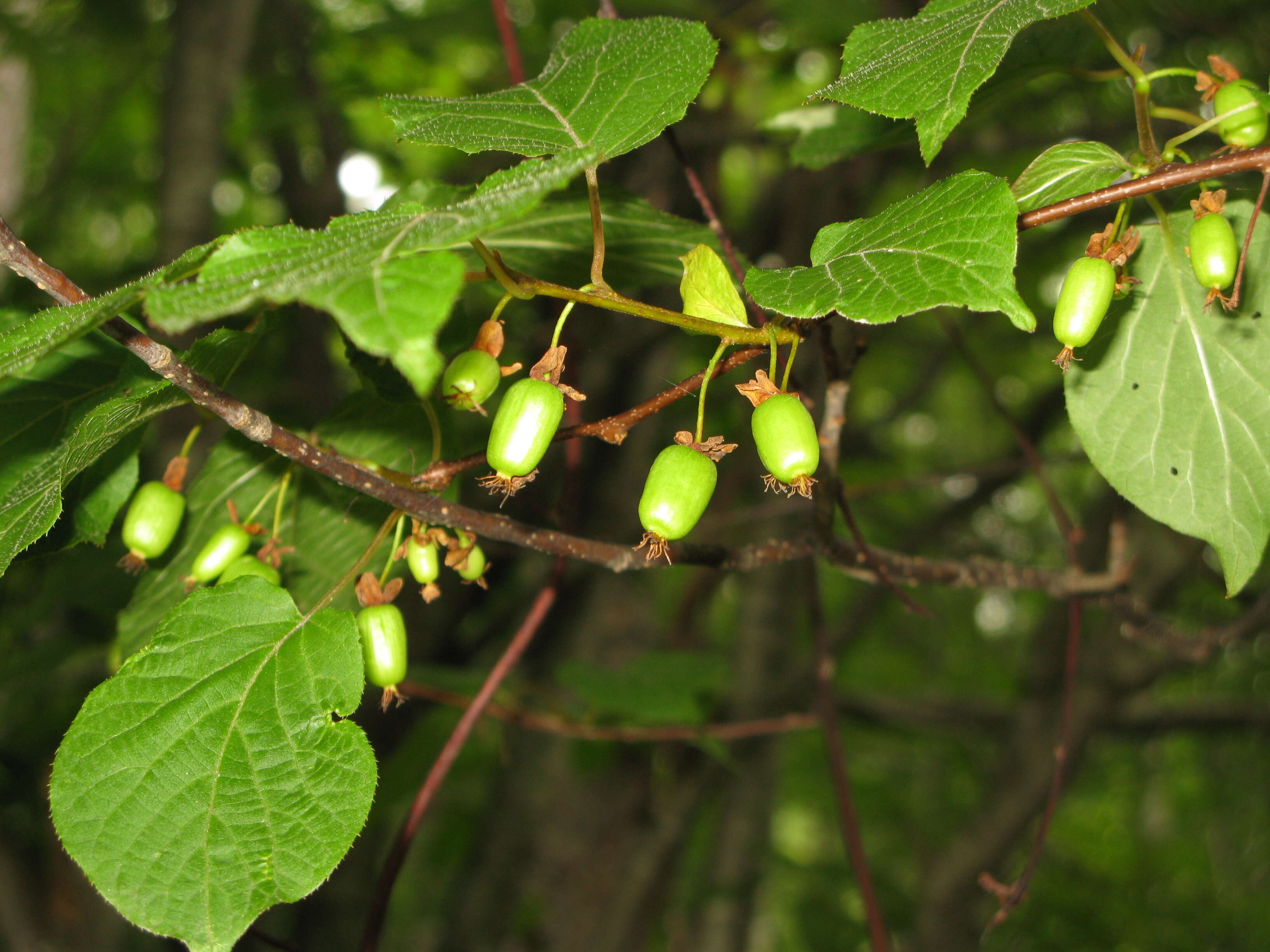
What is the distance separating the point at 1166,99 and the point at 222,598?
2243 millimetres

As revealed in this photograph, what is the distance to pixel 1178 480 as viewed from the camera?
135 centimetres

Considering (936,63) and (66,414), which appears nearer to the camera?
(936,63)

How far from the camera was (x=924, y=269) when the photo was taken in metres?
0.90

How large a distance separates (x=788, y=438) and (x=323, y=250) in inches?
22.0

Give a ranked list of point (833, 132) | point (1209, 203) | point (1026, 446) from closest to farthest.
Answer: point (1209, 203) → point (833, 132) → point (1026, 446)

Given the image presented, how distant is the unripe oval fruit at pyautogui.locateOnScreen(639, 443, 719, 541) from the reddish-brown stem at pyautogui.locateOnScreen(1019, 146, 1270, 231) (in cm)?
47

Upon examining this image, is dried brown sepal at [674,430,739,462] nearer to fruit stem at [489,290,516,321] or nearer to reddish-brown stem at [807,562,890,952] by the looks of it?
fruit stem at [489,290,516,321]

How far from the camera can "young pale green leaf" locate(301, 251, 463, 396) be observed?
644mm

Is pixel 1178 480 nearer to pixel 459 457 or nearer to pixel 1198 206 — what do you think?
pixel 1198 206

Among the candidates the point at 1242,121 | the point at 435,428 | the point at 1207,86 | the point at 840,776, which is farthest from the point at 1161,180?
the point at 840,776

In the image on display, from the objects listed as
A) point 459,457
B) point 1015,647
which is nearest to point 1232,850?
point 1015,647

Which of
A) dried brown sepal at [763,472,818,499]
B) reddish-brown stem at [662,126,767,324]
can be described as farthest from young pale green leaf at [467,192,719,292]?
dried brown sepal at [763,472,818,499]

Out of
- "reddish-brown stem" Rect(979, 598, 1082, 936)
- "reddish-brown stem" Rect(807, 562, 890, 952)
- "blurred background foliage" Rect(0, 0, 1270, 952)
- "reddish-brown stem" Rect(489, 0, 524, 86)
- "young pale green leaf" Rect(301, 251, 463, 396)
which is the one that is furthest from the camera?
"blurred background foliage" Rect(0, 0, 1270, 952)

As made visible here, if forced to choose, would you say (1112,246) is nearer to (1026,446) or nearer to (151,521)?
(1026,446)
